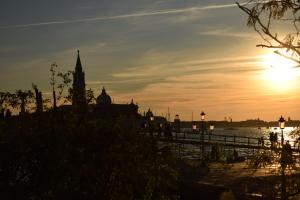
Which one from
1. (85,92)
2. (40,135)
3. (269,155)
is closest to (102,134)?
(40,135)

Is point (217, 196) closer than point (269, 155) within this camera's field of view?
No

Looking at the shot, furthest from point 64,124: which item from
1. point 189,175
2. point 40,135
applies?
point 189,175

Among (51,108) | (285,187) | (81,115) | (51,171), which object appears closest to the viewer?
(285,187)

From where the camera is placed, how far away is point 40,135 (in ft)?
50.5

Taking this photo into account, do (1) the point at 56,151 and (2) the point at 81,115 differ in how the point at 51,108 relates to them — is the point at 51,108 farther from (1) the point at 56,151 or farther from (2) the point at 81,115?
(1) the point at 56,151

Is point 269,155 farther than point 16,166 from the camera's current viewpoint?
No

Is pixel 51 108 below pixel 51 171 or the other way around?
the other way around

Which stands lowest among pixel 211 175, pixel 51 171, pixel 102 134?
pixel 211 175

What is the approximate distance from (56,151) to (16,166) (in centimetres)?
120

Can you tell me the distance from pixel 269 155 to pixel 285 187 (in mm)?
736

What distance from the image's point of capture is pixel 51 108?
19406mm

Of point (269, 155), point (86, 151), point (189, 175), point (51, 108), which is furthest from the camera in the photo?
point (189, 175)

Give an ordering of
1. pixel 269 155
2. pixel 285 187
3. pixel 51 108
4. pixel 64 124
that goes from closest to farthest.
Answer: pixel 285 187 < pixel 269 155 < pixel 64 124 < pixel 51 108

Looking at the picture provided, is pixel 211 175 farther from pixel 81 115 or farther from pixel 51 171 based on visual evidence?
pixel 51 171
